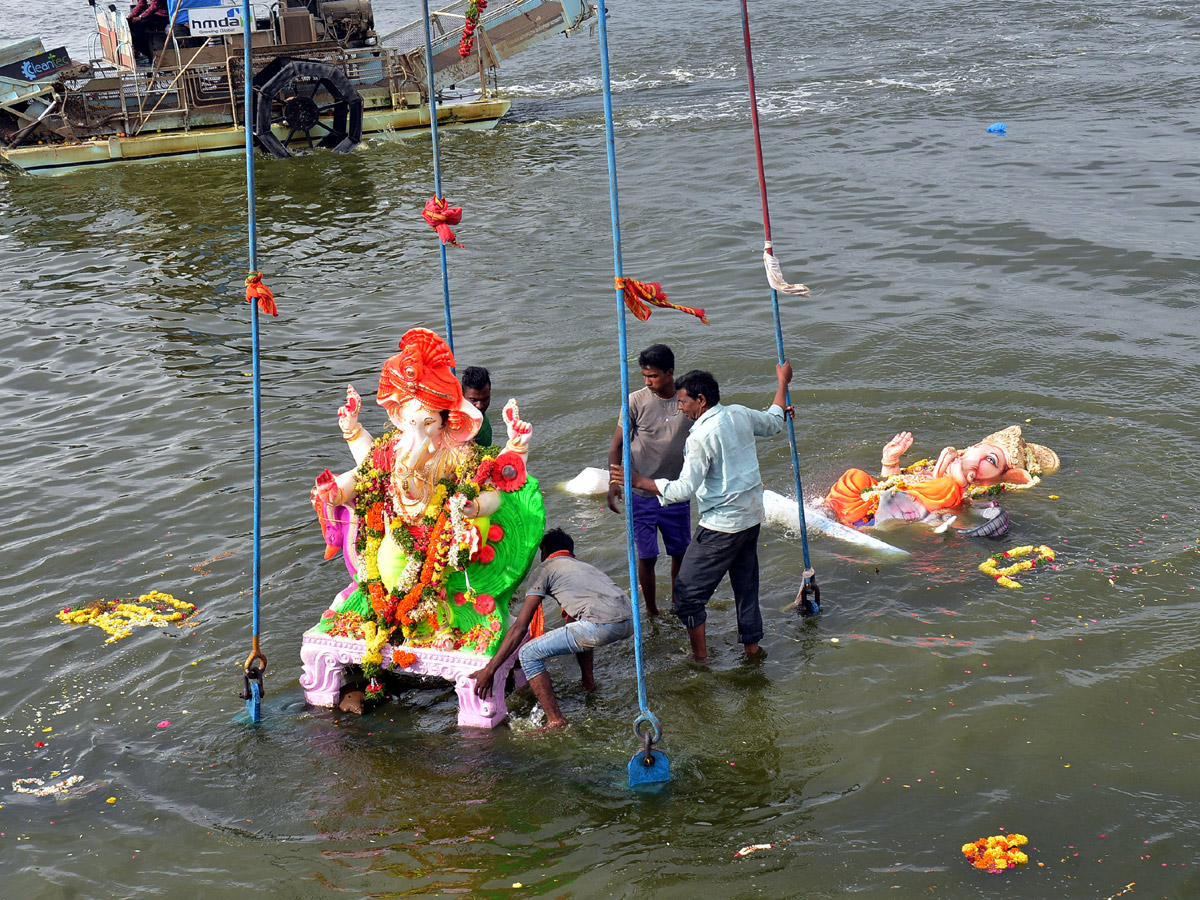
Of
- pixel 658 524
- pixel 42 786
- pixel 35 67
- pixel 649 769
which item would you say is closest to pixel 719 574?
pixel 658 524

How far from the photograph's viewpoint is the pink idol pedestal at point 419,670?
19.6 ft

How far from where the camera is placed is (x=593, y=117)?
81.1 feet

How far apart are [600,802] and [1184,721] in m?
3.21

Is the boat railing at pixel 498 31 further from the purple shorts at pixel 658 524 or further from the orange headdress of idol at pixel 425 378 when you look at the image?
the orange headdress of idol at pixel 425 378

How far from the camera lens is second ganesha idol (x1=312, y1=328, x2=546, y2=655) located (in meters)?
5.94

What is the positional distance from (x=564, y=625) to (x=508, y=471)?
3.04ft

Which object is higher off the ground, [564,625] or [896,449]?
[896,449]

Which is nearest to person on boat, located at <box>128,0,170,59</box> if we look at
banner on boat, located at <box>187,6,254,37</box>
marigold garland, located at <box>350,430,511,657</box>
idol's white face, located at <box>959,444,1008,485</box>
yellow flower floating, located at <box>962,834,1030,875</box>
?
banner on boat, located at <box>187,6,254,37</box>

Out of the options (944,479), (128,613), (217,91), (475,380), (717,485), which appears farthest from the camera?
(217,91)

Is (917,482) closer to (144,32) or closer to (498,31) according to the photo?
(498,31)

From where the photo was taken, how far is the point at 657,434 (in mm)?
6570

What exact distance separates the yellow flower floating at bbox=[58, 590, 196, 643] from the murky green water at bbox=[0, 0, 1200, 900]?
0.41 ft

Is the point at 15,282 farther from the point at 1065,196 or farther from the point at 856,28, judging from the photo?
the point at 856,28

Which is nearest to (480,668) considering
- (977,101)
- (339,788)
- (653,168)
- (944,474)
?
(339,788)
